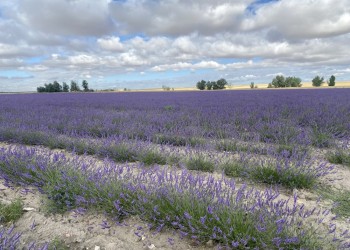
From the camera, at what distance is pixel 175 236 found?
6.06 feet

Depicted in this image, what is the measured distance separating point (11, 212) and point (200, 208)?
5.85 ft

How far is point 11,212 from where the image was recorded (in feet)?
7.05

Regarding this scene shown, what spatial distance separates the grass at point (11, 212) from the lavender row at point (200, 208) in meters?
0.27

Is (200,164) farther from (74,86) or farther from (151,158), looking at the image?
(74,86)

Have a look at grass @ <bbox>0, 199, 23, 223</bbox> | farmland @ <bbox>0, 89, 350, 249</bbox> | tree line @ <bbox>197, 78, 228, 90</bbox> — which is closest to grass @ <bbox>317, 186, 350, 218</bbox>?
farmland @ <bbox>0, 89, 350, 249</bbox>

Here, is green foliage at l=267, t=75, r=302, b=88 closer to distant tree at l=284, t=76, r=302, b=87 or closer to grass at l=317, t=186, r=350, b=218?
distant tree at l=284, t=76, r=302, b=87

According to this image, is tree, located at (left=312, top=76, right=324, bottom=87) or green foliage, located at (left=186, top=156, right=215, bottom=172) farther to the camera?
tree, located at (left=312, top=76, right=324, bottom=87)

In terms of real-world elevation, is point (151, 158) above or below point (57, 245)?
above

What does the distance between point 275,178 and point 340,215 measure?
76 centimetres

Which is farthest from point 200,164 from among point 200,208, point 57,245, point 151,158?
point 57,245

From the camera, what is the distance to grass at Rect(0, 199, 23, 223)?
2.12 meters

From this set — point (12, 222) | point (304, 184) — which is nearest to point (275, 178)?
point (304, 184)

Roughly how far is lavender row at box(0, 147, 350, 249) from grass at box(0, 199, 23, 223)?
0.27 meters

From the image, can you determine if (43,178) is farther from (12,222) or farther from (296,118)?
(296,118)
